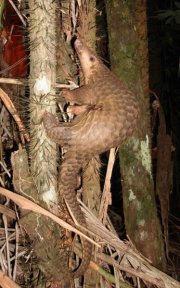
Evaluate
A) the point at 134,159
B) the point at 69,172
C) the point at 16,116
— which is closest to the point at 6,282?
the point at 69,172

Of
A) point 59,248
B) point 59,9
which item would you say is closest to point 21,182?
point 59,248

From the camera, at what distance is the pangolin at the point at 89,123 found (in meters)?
1.39

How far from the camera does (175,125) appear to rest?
496 centimetres

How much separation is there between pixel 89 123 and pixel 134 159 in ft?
2.39

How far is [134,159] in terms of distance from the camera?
2.06 metres

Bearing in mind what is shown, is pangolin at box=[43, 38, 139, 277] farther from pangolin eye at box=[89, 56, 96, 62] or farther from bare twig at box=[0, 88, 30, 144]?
bare twig at box=[0, 88, 30, 144]

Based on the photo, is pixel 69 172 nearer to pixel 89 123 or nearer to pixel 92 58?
pixel 89 123

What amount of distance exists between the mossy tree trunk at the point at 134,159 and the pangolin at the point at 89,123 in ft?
1.80

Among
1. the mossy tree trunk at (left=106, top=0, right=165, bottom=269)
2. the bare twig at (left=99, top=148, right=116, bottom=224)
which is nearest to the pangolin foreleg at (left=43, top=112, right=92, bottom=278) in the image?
the bare twig at (left=99, top=148, right=116, bottom=224)

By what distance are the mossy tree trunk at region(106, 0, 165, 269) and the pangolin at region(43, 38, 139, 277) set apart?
1.80 ft

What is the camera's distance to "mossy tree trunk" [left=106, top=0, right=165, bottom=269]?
6.79 feet

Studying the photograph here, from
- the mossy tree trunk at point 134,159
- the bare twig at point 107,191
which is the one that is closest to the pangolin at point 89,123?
the bare twig at point 107,191

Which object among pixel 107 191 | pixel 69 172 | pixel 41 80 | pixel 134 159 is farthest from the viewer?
pixel 134 159

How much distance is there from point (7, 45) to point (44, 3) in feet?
1.80
